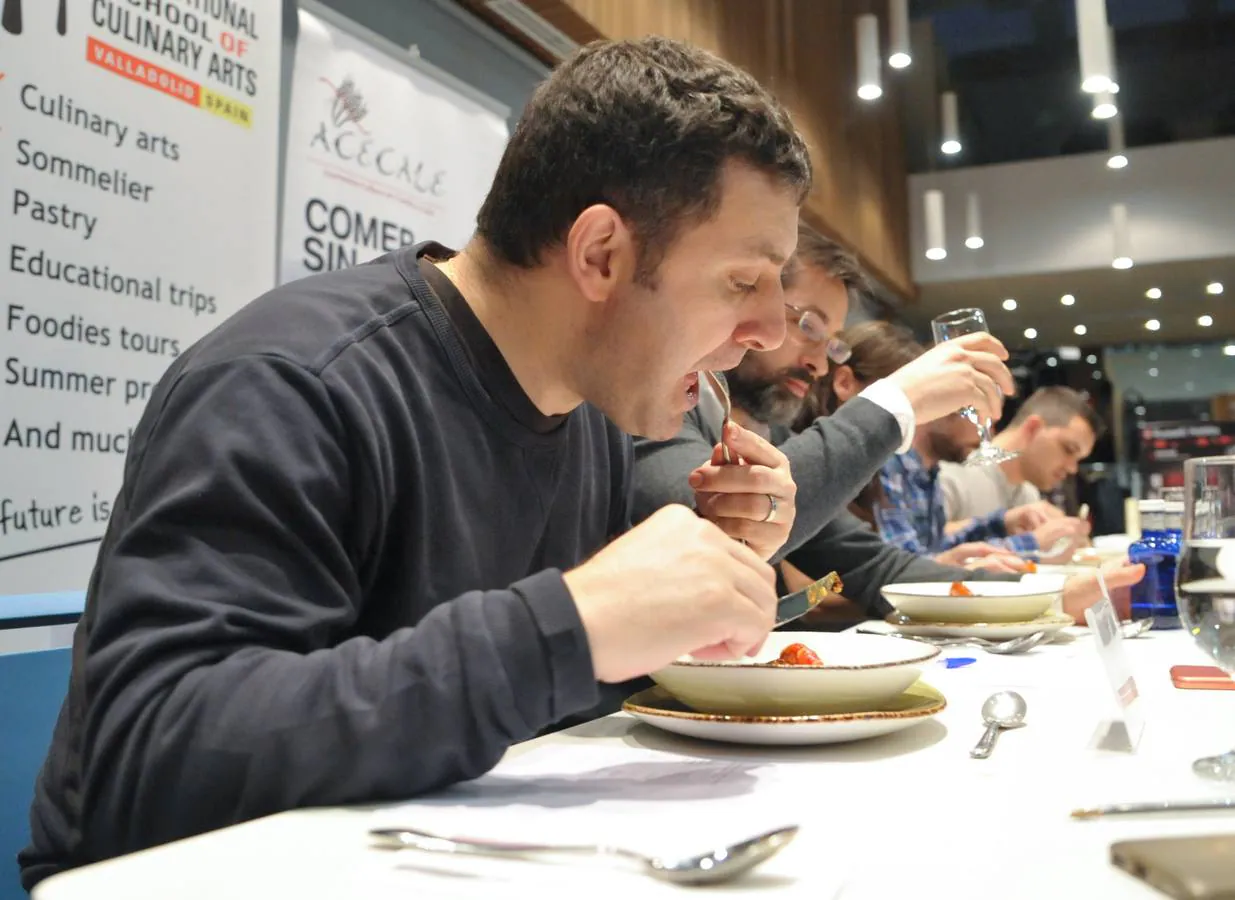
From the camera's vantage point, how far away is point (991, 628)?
137cm

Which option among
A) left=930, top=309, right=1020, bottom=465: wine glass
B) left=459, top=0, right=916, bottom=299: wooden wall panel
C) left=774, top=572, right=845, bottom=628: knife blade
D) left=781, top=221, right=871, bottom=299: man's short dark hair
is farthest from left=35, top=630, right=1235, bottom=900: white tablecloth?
left=459, top=0, right=916, bottom=299: wooden wall panel

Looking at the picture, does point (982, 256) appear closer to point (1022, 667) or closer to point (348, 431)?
point (1022, 667)

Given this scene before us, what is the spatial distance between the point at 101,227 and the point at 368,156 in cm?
78

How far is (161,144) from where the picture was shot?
183 cm

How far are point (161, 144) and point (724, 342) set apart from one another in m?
1.32

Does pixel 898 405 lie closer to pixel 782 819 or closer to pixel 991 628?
pixel 991 628

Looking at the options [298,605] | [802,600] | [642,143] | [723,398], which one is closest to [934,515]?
[723,398]

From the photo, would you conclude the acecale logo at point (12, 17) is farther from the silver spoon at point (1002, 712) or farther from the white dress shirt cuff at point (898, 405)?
the silver spoon at point (1002, 712)

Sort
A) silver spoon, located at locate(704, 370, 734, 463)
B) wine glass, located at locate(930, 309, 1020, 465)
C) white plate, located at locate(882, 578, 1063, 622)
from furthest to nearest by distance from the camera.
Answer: wine glass, located at locate(930, 309, 1020, 465)
white plate, located at locate(882, 578, 1063, 622)
silver spoon, located at locate(704, 370, 734, 463)

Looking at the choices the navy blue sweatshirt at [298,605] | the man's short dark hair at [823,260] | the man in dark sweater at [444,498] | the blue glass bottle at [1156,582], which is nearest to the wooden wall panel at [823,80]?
the man's short dark hair at [823,260]

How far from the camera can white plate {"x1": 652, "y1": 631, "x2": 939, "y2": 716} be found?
31.2 inches

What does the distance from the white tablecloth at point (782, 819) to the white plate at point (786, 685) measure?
0.04 meters

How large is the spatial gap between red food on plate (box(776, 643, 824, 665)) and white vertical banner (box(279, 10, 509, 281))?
1310 millimetres

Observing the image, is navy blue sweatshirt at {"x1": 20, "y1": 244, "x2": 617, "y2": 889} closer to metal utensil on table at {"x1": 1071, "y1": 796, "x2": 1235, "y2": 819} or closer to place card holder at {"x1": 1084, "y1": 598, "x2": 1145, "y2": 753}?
metal utensil on table at {"x1": 1071, "y1": 796, "x2": 1235, "y2": 819}
